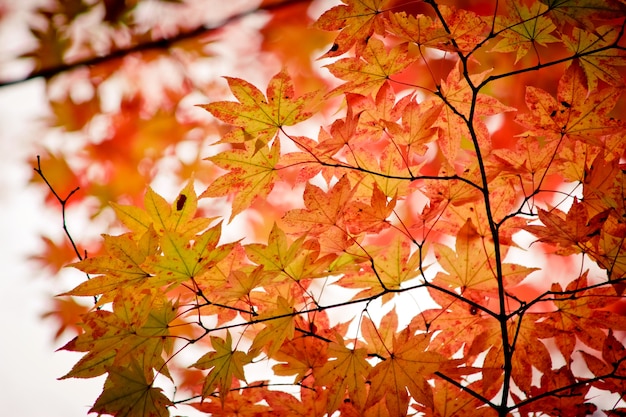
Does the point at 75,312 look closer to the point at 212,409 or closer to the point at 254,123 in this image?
the point at 212,409

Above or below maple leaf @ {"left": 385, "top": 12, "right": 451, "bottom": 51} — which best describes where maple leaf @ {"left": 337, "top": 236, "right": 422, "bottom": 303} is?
below

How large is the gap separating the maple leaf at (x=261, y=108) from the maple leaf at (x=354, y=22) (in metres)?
0.11

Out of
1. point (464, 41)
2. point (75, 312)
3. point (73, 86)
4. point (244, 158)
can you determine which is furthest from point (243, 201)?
point (73, 86)

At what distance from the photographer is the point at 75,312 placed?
1756 mm

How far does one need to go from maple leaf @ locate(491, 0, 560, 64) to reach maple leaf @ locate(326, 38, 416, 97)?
18cm

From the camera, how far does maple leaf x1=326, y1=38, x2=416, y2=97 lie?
92 centimetres

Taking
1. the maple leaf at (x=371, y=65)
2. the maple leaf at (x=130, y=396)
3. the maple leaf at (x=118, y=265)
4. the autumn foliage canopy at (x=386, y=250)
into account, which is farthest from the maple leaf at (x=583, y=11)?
the maple leaf at (x=130, y=396)

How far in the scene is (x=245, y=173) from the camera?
3.00ft

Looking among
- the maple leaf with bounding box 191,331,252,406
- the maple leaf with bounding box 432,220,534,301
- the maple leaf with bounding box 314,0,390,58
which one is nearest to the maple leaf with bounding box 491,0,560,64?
the maple leaf with bounding box 314,0,390,58

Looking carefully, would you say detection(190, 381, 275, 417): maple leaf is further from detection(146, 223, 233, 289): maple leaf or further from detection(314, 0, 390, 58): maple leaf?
detection(314, 0, 390, 58): maple leaf

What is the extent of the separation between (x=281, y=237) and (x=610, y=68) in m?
0.71

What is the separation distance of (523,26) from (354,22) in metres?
0.32

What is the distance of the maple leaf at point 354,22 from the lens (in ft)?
2.89

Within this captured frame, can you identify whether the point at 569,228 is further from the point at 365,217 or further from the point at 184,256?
the point at 184,256
